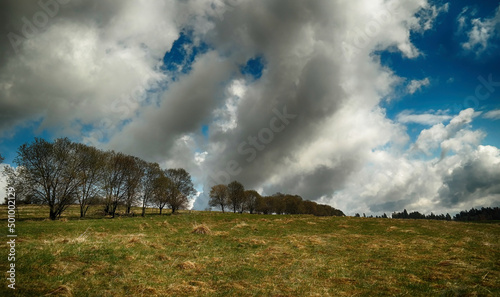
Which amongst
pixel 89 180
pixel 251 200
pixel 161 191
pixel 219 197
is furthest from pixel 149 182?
pixel 251 200

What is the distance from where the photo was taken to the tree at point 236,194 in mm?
97438

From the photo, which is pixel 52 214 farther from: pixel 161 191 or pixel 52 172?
pixel 161 191

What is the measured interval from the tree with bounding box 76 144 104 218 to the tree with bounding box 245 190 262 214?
210 feet

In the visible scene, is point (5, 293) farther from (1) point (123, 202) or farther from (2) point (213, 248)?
(1) point (123, 202)

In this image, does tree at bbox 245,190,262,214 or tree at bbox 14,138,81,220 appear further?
tree at bbox 245,190,262,214

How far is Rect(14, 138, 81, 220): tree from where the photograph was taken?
4056 centimetres

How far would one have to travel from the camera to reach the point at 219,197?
96188 millimetres

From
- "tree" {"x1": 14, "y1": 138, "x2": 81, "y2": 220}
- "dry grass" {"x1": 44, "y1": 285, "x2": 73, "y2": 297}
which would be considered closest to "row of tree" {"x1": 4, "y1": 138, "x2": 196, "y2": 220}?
"tree" {"x1": 14, "y1": 138, "x2": 81, "y2": 220}

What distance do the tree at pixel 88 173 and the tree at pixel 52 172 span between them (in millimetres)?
1007

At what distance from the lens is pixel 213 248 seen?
16.1 meters

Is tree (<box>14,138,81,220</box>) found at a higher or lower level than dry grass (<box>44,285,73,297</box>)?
→ higher

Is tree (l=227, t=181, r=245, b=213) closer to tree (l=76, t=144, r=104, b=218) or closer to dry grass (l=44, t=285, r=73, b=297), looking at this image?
tree (l=76, t=144, r=104, b=218)

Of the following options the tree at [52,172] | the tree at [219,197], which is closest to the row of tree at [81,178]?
the tree at [52,172]

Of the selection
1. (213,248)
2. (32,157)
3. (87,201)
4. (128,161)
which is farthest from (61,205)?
(213,248)
